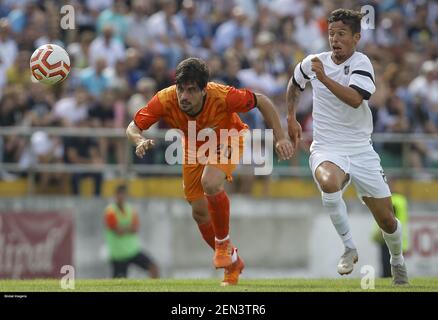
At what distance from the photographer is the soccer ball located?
14031 millimetres

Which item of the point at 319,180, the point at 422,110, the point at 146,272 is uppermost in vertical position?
the point at 422,110

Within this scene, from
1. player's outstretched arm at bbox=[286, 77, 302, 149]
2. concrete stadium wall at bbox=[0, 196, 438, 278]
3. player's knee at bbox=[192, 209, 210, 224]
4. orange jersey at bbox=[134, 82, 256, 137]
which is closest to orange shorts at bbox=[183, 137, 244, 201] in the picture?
player's knee at bbox=[192, 209, 210, 224]

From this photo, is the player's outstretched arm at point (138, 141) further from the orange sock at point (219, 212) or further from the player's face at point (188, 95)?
the orange sock at point (219, 212)

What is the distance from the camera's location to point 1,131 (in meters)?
20.5

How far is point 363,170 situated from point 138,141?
8.19 feet

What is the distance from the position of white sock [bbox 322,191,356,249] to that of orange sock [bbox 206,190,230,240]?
1.10 meters

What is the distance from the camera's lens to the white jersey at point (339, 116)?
12.7 meters

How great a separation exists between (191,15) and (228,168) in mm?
11349

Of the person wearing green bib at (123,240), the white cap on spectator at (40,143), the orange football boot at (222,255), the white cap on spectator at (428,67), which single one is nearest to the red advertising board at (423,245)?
the white cap on spectator at (428,67)

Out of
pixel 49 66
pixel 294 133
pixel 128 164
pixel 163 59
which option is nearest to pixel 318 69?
pixel 294 133

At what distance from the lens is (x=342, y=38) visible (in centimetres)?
1259

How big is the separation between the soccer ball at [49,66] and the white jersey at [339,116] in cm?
307
